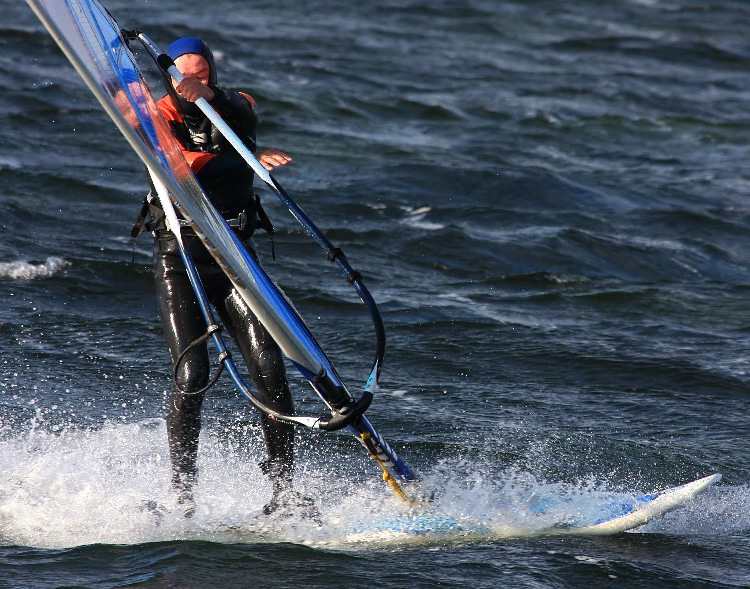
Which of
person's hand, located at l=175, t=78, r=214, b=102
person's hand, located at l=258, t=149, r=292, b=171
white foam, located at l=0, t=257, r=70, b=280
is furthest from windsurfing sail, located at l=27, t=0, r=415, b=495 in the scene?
white foam, located at l=0, t=257, r=70, b=280

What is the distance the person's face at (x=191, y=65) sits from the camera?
5.61 meters

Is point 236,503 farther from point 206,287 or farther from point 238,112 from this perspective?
point 238,112

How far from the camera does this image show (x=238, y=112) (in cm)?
571

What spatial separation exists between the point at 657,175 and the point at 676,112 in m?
3.98

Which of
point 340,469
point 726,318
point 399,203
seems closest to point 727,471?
point 340,469

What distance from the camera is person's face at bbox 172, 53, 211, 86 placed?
18.4ft

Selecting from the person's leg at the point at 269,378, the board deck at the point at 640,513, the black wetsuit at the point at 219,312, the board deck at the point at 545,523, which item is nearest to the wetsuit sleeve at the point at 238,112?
the black wetsuit at the point at 219,312

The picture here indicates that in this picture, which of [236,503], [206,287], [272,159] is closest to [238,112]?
[272,159]

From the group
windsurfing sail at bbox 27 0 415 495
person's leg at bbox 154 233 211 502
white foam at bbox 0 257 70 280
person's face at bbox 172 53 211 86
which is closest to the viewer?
windsurfing sail at bbox 27 0 415 495

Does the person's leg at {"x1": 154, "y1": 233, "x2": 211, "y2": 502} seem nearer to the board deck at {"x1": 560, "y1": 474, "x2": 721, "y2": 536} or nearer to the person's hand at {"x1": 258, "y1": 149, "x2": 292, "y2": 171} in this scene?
the person's hand at {"x1": 258, "y1": 149, "x2": 292, "y2": 171}

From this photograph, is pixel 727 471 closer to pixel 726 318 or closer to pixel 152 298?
pixel 726 318

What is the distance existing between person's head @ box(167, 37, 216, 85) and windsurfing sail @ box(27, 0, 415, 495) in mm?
220

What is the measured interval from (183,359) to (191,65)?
1352 mm

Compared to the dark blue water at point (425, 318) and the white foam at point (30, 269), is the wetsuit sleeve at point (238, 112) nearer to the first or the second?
the dark blue water at point (425, 318)
